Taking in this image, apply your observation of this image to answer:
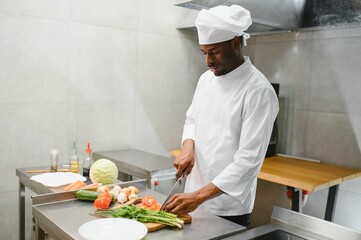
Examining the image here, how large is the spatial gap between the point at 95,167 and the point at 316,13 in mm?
1879

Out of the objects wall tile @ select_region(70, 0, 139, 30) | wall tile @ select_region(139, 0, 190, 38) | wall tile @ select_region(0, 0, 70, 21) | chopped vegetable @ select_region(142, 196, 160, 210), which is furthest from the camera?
wall tile @ select_region(139, 0, 190, 38)

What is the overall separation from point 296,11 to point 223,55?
135cm

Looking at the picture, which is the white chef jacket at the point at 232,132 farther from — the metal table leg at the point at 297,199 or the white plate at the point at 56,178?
the metal table leg at the point at 297,199

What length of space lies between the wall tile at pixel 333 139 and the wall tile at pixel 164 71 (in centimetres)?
110

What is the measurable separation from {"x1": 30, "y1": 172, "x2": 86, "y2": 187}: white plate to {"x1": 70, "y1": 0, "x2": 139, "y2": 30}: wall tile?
3.76 feet

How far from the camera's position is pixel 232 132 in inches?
59.6

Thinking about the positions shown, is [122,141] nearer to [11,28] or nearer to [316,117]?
[11,28]

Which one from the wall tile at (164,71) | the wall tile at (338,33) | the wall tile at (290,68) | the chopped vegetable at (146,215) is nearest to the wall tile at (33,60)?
the wall tile at (164,71)

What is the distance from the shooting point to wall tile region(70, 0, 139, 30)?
243cm

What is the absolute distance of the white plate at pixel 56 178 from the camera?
1.62 meters

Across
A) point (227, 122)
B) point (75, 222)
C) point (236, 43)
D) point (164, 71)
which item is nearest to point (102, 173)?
point (75, 222)

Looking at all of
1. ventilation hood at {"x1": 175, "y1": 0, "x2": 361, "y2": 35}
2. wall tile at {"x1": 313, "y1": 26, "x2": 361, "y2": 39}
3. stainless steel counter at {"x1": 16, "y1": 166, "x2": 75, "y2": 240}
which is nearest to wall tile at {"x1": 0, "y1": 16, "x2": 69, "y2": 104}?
stainless steel counter at {"x1": 16, "y1": 166, "x2": 75, "y2": 240}

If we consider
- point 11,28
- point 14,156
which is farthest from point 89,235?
point 11,28

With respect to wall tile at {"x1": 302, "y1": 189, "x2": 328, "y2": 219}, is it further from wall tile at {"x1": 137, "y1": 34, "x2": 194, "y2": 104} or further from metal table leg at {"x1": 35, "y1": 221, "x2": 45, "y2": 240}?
metal table leg at {"x1": 35, "y1": 221, "x2": 45, "y2": 240}
